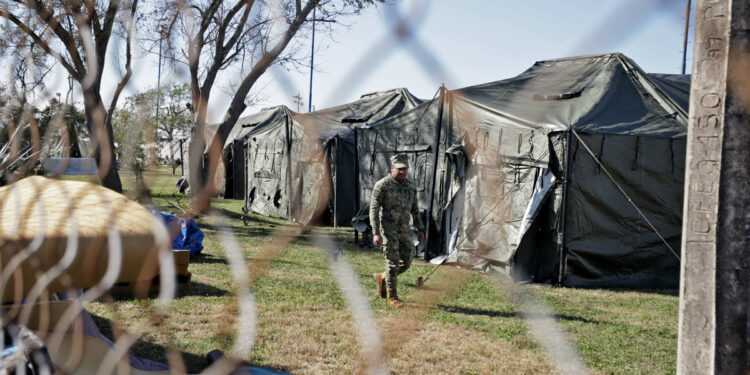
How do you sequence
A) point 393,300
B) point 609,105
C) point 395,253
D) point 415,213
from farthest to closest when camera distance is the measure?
point 609,105 → point 415,213 → point 395,253 → point 393,300

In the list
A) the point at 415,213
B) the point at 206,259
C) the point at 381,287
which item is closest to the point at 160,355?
the point at 381,287

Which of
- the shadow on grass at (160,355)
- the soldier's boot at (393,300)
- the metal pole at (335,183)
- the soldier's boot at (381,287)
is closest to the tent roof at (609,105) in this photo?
the soldier's boot at (381,287)

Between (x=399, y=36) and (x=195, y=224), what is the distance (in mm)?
8345

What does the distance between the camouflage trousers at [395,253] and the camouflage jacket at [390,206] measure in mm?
82

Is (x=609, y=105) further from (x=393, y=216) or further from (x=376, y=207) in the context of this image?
(x=376, y=207)

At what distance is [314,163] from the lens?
12438mm

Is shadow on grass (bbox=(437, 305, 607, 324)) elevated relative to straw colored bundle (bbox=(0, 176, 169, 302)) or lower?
lower

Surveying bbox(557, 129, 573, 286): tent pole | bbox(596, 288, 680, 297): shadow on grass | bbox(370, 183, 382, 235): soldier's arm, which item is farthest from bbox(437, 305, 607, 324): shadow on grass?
bbox(596, 288, 680, 297): shadow on grass

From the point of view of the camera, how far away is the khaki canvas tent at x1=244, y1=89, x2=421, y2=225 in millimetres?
12698

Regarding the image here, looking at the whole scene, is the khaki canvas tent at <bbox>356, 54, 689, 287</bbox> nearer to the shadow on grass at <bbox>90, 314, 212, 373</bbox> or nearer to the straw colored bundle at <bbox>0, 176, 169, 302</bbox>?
the shadow on grass at <bbox>90, 314, 212, 373</bbox>

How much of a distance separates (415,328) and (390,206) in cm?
343

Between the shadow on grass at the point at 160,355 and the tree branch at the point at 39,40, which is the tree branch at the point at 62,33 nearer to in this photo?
the tree branch at the point at 39,40

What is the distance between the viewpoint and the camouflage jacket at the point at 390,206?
6582 mm

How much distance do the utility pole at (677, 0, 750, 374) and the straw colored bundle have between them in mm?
794
